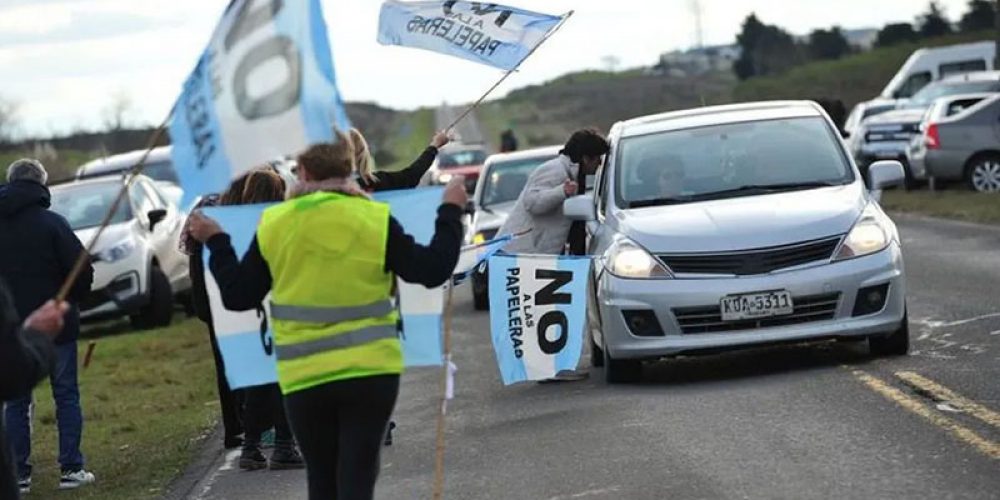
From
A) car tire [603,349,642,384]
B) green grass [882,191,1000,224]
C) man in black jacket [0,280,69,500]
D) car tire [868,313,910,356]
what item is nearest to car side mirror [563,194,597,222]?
car tire [603,349,642,384]

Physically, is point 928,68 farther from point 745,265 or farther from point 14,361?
point 14,361

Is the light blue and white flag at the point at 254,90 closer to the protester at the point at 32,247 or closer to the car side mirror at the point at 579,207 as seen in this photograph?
the protester at the point at 32,247

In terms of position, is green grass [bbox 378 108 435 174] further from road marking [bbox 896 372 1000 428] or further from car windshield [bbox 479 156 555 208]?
road marking [bbox 896 372 1000 428]

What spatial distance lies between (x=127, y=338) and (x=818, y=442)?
14933 mm

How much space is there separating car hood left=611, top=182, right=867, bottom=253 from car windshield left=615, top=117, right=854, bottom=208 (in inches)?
8.9

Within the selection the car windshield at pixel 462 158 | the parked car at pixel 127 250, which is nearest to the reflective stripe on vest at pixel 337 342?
the parked car at pixel 127 250

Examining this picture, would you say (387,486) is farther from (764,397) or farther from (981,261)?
(981,261)

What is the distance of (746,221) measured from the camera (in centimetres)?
1355

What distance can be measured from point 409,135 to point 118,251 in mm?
92628

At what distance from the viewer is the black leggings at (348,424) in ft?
23.8

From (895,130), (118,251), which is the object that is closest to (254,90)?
(118,251)

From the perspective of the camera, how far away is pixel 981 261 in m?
22.0

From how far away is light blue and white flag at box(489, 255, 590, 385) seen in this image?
45.5 feet

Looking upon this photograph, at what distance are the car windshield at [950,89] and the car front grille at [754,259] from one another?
94.7ft
